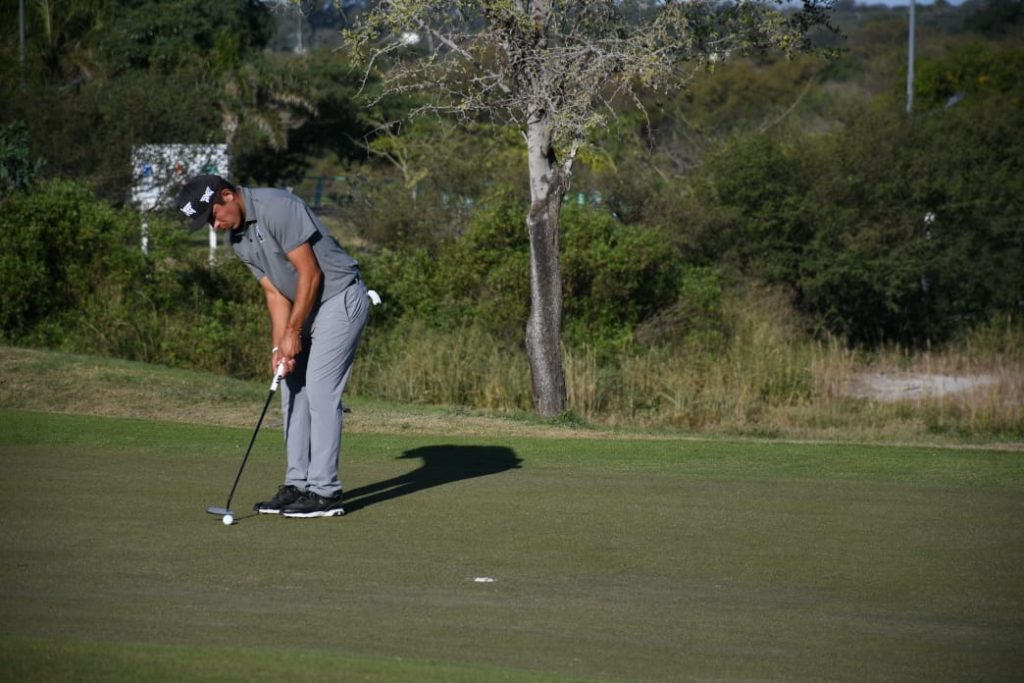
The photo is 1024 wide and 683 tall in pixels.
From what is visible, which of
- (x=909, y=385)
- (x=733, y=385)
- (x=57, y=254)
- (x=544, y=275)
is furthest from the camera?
(x=909, y=385)

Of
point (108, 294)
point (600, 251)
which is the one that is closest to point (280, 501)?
point (108, 294)

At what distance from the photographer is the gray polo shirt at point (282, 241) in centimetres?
777

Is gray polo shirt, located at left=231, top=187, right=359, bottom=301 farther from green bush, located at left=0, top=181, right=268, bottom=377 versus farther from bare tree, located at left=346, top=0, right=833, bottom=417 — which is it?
green bush, located at left=0, top=181, right=268, bottom=377

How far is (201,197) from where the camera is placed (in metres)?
7.77

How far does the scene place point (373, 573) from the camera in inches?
254

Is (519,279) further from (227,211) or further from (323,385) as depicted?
(227,211)

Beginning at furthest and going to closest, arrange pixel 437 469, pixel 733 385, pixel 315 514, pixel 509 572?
pixel 733 385
pixel 437 469
pixel 315 514
pixel 509 572

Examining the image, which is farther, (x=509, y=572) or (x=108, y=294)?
(x=108, y=294)

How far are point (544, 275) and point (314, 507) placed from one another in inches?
344

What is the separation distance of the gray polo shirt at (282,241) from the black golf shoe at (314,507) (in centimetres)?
111

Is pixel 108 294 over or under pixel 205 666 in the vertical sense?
over

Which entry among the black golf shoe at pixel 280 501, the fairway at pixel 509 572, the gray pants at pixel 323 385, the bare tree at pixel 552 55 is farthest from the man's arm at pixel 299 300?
the bare tree at pixel 552 55

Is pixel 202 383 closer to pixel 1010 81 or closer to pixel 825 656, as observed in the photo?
pixel 825 656

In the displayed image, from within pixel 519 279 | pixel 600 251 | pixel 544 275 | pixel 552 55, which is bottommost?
pixel 544 275
